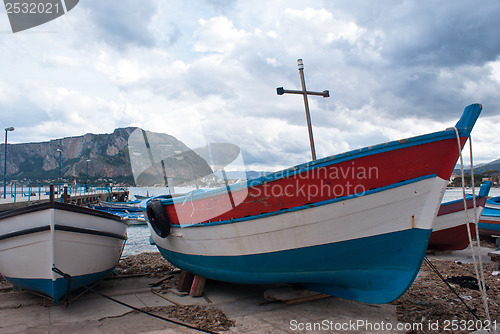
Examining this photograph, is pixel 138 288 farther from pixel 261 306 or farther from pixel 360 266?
pixel 360 266

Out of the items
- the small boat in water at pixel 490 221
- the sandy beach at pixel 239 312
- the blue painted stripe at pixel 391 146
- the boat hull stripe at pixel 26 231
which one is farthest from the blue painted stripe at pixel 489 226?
the boat hull stripe at pixel 26 231

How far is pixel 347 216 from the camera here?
4.05 meters

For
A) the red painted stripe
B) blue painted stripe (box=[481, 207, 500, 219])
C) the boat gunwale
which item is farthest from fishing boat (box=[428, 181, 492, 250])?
the boat gunwale

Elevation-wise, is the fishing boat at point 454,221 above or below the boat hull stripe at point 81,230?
below

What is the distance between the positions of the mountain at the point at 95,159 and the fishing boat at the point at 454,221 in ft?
21.8

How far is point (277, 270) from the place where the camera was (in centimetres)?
455

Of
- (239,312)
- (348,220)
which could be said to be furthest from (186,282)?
(348,220)

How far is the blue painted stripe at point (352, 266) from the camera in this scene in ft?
13.2

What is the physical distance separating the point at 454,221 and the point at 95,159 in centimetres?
11252

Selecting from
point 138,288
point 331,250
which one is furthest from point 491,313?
point 138,288

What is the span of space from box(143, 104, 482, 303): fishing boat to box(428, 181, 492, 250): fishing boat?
18.1ft

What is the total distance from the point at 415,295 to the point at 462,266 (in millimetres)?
3218

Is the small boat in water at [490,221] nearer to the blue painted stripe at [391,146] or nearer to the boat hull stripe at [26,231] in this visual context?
the blue painted stripe at [391,146]

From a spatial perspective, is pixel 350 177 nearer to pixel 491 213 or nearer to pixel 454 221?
pixel 454 221
